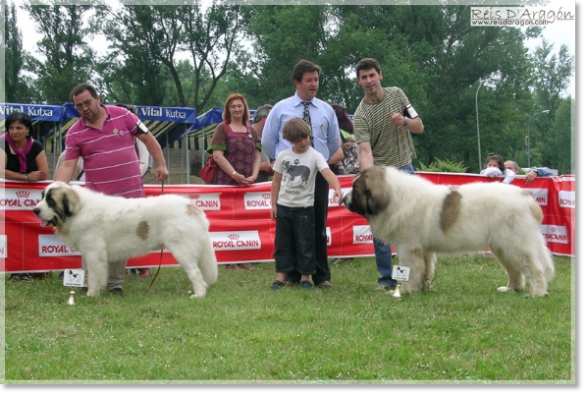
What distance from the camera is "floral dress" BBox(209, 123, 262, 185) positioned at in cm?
785

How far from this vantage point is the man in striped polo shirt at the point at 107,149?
19.4ft

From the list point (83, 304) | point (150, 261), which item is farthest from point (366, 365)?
point (150, 261)

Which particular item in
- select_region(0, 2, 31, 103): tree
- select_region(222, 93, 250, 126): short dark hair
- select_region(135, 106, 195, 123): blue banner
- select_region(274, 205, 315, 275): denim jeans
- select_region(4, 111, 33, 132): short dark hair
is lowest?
select_region(274, 205, 315, 275): denim jeans

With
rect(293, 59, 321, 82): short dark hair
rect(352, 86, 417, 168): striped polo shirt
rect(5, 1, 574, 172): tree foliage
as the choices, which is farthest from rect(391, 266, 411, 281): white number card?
rect(5, 1, 574, 172): tree foliage

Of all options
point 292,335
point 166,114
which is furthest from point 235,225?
point 166,114

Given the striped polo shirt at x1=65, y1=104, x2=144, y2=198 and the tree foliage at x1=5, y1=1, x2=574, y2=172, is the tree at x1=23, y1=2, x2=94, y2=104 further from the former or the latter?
the striped polo shirt at x1=65, y1=104, x2=144, y2=198

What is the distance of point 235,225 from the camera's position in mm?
8352

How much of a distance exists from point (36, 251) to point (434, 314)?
16.9 ft

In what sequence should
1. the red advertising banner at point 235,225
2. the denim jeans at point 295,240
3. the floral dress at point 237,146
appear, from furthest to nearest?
the floral dress at point 237,146 → the red advertising banner at point 235,225 → the denim jeans at point 295,240

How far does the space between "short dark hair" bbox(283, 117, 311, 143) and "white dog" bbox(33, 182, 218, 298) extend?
4.12 feet

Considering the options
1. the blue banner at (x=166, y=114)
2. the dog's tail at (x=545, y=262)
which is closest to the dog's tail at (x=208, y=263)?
the dog's tail at (x=545, y=262)

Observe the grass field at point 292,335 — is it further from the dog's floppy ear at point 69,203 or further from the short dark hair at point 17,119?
the short dark hair at point 17,119

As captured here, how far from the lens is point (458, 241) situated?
221 inches

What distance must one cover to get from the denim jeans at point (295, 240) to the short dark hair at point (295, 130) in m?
0.79
